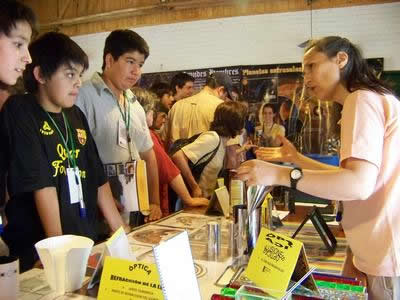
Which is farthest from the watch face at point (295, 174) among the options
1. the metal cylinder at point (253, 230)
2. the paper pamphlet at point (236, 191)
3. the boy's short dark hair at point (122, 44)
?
the boy's short dark hair at point (122, 44)

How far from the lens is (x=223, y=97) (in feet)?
12.0

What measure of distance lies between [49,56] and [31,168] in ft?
1.52

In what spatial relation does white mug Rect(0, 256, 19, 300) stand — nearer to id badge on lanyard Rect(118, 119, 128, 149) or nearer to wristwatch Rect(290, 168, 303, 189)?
wristwatch Rect(290, 168, 303, 189)

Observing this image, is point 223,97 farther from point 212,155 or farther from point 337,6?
point 337,6

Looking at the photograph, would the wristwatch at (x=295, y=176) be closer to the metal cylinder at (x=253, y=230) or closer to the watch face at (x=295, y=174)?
the watch face at (x=295, y=174)

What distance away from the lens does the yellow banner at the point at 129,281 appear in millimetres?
827

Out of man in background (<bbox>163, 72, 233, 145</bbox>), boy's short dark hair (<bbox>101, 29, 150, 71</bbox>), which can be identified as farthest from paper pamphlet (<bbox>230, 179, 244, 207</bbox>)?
man in background (<bbox>163, 72, 233, 145</bbox>)

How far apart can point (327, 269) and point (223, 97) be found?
263 cm

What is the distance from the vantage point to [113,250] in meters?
0.98

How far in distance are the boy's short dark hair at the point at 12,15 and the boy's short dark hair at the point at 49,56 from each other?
138 mm

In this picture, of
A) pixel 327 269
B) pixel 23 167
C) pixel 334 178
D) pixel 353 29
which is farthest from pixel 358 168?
pixel 353 29

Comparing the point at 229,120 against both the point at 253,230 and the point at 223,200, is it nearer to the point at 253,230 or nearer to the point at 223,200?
the point at 223,200

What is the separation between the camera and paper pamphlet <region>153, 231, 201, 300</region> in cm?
69

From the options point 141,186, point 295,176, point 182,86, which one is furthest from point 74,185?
point 182,86
